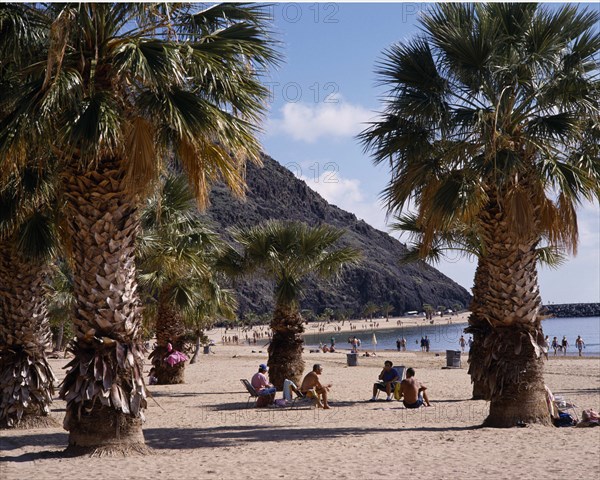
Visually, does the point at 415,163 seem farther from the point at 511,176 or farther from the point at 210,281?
the point at 210,281

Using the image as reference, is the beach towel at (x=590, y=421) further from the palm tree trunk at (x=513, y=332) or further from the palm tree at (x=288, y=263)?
the palm tree at (x=288, y=263)

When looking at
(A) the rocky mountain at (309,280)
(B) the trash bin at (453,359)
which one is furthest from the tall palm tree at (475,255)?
(A) the rocky mountain at (309,280)

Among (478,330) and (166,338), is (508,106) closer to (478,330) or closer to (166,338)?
(478,330)

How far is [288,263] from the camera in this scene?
1683 centimetres

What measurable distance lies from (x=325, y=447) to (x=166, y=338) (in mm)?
12508

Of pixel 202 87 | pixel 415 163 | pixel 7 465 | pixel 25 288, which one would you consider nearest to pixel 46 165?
pixel 25 288

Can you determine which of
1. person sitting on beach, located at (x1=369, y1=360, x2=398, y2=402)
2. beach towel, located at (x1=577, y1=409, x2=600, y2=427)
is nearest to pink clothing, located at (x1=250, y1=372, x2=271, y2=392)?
person sitting on beach, located at (x1=369, y1=360, x2=398, y2=402)

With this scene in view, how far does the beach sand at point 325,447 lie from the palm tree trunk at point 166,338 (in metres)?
5.46

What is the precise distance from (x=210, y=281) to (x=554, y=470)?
16.2m

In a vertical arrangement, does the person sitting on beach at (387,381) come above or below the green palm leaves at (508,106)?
below

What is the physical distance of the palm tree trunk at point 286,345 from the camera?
17.0m

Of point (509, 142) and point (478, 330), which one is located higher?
point (509, 142)

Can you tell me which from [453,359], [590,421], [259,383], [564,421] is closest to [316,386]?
[259,383]

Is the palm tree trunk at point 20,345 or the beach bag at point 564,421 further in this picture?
the beach bag at point 564,421
